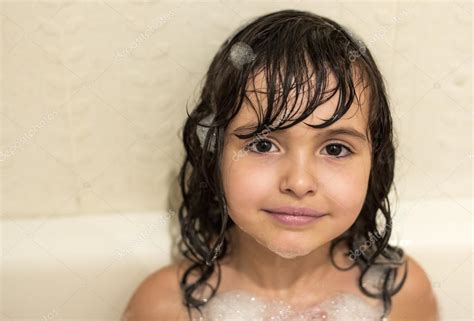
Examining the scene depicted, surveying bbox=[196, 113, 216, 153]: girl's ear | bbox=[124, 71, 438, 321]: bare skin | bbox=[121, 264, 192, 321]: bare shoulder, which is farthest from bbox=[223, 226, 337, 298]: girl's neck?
bbox=[196, 113, 216, 153]: girl's ear

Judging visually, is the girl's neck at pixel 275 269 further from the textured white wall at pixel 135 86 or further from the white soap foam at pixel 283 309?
the textured white wall at pixel 135 86

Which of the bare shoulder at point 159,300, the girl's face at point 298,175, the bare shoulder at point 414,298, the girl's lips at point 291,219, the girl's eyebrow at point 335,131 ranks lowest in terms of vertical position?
the bare shoulder at point 159,300

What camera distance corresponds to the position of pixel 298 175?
39.8 inches

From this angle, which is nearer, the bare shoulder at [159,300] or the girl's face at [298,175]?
the girl's face at [298,175]

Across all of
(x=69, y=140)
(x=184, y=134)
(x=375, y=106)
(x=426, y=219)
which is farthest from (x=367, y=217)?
(x=69, y=140)

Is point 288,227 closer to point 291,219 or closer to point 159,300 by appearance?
point 291,219

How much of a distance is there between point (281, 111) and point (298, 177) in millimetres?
108

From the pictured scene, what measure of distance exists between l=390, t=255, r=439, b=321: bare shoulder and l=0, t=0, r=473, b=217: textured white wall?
0.22 meters

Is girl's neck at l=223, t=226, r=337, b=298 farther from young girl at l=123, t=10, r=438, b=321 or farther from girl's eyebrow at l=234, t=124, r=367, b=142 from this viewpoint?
girl's eyebrow at l=234, t=124, r=367, b=142

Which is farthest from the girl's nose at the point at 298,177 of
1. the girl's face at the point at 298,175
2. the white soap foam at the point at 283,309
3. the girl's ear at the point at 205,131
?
the white soap foam at the point at 283,309

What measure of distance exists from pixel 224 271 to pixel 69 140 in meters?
0.40

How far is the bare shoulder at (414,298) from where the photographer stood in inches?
49.3

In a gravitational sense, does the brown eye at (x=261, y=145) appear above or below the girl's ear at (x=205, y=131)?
above

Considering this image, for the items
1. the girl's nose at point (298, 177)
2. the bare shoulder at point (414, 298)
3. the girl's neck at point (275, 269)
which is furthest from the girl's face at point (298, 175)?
the bare shoulder at point (414, 298)
